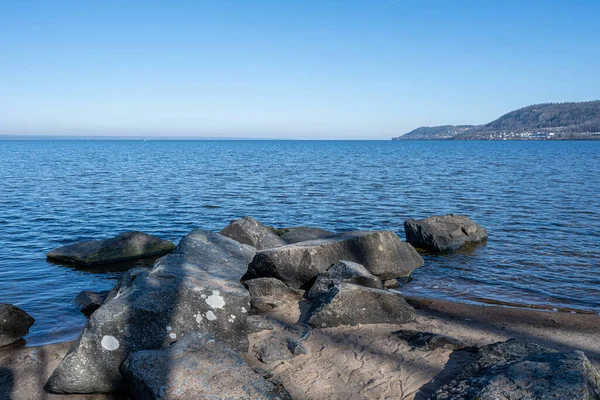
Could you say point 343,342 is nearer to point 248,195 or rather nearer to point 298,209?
point 298,209

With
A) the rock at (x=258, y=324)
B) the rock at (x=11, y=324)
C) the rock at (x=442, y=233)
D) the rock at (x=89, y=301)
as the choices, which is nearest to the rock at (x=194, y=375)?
the rock at (x=258, y=324)

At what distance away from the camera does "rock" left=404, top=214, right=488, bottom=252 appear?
14.6 metres

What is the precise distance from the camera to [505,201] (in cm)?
2469

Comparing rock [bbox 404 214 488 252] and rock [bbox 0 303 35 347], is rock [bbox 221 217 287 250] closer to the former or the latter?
rock [bbox 404 214 488 252]

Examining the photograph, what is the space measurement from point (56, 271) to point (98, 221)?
7284 millimetres

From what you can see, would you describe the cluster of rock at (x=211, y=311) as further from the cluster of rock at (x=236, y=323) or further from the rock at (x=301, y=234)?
the rock at (x=301, y=234)

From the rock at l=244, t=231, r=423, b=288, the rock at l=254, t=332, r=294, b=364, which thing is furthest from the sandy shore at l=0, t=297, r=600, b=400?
the rock at l=244, t=231, r=423, b=288

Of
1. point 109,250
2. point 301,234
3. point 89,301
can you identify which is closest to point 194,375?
point 89,301

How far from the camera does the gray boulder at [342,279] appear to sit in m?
9.11

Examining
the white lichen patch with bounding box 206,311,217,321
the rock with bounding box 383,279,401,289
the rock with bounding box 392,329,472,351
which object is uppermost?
the white lichen patch with bounding box 206,311,217,321

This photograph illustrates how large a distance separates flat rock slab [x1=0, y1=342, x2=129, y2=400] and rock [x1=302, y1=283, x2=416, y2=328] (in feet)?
Answer: 10.6

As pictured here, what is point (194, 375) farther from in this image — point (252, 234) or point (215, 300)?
point (252, 234)

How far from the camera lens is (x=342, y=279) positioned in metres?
9.10

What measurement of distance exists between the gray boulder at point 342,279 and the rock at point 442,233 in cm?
590
